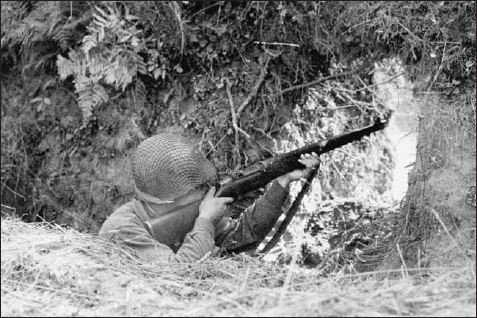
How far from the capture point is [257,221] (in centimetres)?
567

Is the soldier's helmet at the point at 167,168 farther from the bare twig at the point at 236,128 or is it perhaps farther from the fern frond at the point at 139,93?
the fern frond at the point at 139,93

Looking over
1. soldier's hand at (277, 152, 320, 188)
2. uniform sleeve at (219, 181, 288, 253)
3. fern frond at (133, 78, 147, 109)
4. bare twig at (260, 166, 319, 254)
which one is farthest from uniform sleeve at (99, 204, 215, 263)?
fern frond at (133, 78, 147, 109)

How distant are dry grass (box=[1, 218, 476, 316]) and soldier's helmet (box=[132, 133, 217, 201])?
2.03ft

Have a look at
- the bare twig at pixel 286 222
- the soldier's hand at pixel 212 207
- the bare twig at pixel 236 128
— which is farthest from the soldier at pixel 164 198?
the bare twig at pixel 236 128

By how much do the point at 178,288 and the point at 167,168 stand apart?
4.08 ft

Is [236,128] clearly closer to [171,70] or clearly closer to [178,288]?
[171,70]

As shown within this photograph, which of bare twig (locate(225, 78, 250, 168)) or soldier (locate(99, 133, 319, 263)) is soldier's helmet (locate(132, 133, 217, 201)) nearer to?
soldier (locate(99, 133, 319, 263))

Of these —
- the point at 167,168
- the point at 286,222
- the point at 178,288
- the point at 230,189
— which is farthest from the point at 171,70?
the point at 178,288

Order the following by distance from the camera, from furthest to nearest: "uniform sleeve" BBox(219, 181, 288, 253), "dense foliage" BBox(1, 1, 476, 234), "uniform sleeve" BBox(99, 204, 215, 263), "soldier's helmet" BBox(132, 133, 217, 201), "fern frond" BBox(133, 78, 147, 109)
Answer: "fern frond" BBox(133, 78, 147, 109) < "dense foliage" BBox(1, 1, 476, 234) < "uniform sleeve" BBox(219, 181, 288, 253) < "soldier's helmet" BBox(132, 133, 217, 201) < "uniform sleeve" BBox(99, 204, 215, 263)

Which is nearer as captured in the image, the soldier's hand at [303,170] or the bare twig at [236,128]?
the soldier's hand at [303,170]

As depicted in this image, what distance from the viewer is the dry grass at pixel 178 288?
133 inches

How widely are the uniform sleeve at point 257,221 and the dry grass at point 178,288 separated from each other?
0.93 m

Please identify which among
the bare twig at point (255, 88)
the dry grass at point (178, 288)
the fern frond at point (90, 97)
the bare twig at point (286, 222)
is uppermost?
the bare twig at point (255, 88)

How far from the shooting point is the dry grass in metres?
3.38
